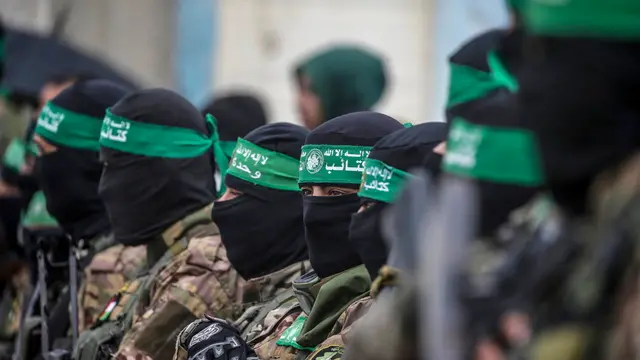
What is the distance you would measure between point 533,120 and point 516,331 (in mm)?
363

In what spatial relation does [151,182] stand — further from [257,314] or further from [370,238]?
[370,238]

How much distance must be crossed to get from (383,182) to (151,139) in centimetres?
246

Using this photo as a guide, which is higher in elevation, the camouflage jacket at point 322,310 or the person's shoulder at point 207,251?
the camouflage jacket at point 322,310

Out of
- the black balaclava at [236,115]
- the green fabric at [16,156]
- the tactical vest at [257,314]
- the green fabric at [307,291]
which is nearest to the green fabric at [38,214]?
the green fabric at [16,156]

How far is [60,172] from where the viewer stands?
732 centimetres

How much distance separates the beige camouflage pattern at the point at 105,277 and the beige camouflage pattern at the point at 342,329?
233 cm

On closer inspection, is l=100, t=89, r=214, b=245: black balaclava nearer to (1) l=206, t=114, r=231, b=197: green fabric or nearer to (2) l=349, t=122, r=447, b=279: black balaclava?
(1) l=206, t=114, r=231, b=197: green fabric

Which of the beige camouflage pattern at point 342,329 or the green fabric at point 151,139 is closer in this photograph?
the beige camouflage pattern at point 342,329

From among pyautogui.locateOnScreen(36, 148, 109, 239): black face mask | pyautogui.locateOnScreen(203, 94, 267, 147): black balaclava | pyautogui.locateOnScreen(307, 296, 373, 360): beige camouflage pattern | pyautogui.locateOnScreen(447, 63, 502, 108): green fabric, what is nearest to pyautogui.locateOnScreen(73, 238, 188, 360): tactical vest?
pyautogui.locateOnScreen(36, 148, 109, 239): black face mask

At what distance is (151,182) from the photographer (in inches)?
255

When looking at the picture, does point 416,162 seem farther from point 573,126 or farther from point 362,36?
point 362,36

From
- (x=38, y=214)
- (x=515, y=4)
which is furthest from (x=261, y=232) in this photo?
(x=515, y=4)

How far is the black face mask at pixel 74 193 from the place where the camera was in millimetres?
7297

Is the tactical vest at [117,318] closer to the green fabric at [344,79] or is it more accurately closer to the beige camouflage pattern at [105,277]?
the beige camouflage pattern at [105,277]
